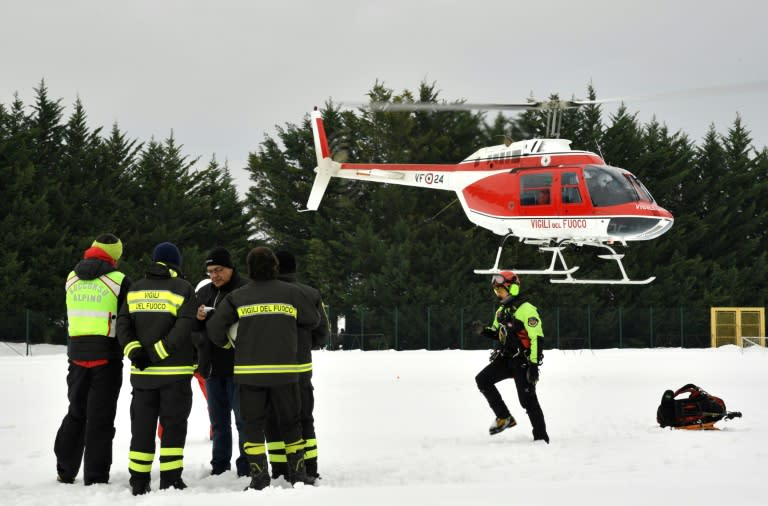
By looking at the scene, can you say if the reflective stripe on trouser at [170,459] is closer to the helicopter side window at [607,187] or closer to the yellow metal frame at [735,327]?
the helicopter side window at [607,187]

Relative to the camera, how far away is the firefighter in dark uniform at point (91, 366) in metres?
7.26

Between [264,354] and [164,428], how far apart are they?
868 millimetres

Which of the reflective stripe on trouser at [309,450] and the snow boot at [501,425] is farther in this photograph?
the snow boot at [501,425]

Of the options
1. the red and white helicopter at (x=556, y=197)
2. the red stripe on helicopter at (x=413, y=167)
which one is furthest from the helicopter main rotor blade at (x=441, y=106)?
the red stripe on helicopter at (x=413, y=167)

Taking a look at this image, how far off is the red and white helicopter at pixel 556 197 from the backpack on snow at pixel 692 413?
9372 millimetres

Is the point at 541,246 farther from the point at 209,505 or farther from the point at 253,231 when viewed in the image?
the point at 253,231

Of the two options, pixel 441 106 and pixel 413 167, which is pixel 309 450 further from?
pixel 413 167

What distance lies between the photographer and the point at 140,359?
270 inches

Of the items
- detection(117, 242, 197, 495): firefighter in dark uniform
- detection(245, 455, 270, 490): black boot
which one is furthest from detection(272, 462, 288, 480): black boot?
detection(117, 242, 197, 495): firefighter in dark uniform

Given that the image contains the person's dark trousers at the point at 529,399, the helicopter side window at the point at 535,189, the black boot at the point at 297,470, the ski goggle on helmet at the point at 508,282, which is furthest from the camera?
the helicopter side window at the point at 535,189

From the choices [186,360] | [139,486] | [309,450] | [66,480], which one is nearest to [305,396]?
[309,450]

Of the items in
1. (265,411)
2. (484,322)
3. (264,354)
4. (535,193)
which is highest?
(535,193)

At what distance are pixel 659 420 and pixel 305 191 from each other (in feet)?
118

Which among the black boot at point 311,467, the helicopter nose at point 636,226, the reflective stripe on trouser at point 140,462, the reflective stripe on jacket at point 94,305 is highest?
the helicopter nose at point 636,226
